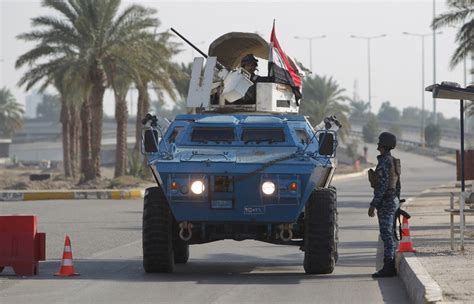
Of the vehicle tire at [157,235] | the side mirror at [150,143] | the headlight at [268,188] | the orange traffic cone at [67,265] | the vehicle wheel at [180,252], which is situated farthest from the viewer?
the vehicle wheel at [180,252]

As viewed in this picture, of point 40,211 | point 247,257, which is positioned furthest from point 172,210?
point 40,211

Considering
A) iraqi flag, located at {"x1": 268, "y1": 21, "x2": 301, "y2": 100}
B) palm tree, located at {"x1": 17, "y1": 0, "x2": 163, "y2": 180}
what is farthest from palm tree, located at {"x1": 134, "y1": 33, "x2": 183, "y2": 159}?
iraqi flag, located at {"x1": 268, "y1": 21, "x2": 301, "y2": 100}

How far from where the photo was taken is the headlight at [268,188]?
14.8 metres

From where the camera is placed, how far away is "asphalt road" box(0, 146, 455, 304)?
1287 centimetres

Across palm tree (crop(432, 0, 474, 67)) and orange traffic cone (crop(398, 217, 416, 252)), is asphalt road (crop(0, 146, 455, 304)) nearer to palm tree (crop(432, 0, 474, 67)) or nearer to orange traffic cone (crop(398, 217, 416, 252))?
orange traffic cone (crop(398, 217, 416, 252))

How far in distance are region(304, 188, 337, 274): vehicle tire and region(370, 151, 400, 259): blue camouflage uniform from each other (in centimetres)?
56

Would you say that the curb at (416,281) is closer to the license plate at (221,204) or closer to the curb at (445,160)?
the license plate at (221,204)

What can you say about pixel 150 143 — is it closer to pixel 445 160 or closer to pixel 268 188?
pixel 268 188

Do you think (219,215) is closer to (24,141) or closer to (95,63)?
(95,63)

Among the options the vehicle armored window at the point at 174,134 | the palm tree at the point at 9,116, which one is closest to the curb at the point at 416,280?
the vehicle armored window at the point at 174,134

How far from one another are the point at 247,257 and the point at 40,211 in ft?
49.8

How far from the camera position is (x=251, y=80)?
60.2ft

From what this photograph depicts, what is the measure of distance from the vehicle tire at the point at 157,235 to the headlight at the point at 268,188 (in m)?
1.33

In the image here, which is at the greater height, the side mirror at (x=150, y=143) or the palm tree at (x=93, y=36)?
the palm tree at (x=93, y=36)
